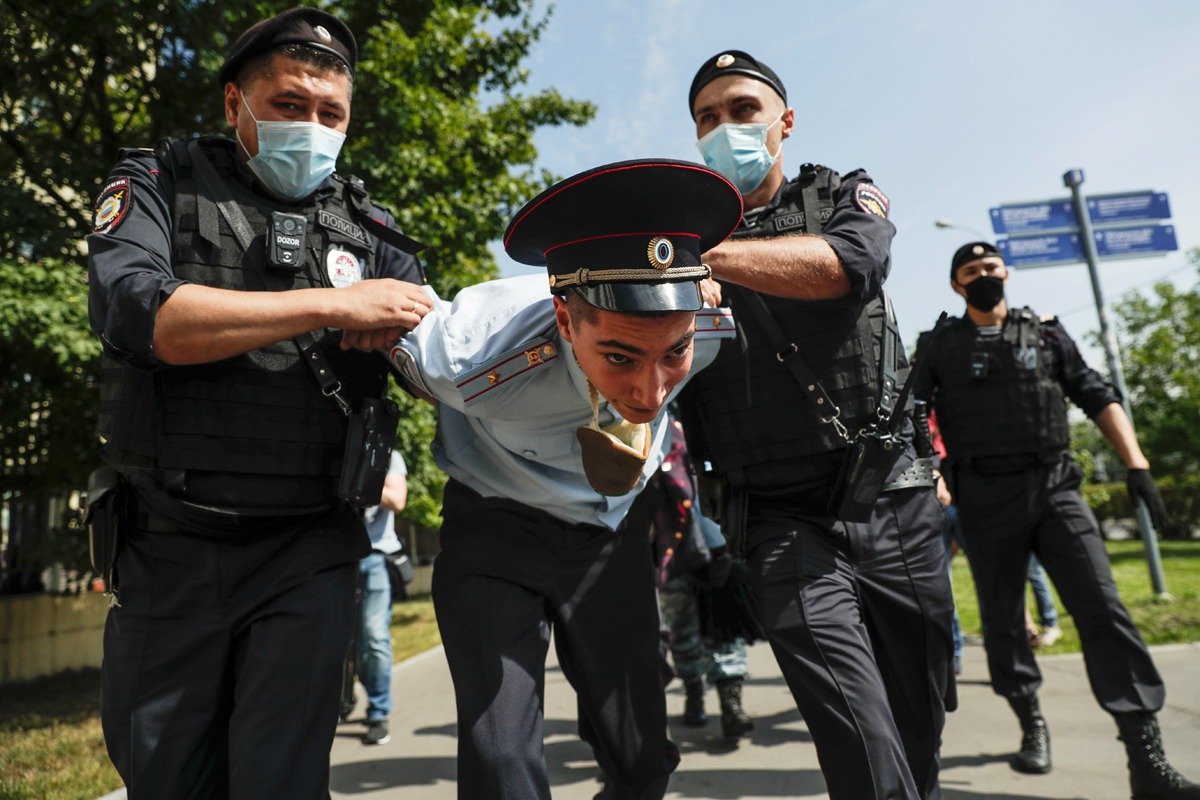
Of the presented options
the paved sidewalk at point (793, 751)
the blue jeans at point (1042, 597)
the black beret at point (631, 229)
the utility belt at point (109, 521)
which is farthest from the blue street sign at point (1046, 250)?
the utility belt at point (109, 521)

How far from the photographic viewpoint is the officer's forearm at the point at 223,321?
1.88 metres

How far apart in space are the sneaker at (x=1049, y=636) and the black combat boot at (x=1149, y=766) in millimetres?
3939

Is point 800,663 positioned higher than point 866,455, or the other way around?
point 866,455

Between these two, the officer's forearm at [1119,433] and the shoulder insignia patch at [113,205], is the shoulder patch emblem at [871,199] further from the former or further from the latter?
the officer's forearm at [1119,433]

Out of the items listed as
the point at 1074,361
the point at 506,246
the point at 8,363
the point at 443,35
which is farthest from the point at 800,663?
the point at 443,35

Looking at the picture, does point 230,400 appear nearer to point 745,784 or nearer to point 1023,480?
point 745,784

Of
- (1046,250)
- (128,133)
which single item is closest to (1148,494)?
(1046,250)

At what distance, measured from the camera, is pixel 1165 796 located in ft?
10.8

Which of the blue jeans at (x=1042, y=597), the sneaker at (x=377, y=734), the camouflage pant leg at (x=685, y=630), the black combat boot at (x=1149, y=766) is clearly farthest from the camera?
the blue jeans at (x=1042, y=597)

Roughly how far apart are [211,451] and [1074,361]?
415cm

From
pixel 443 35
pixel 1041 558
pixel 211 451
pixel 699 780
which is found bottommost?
pixel 699 780

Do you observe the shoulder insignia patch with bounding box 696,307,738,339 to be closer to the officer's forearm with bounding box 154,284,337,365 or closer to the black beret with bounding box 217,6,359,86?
the officer's forearm with bounding box 154,284,337,365

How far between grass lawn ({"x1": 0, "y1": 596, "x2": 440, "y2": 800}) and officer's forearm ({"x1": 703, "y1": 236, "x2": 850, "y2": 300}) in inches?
155

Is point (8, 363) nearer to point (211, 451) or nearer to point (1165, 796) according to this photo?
point (211, 451)
